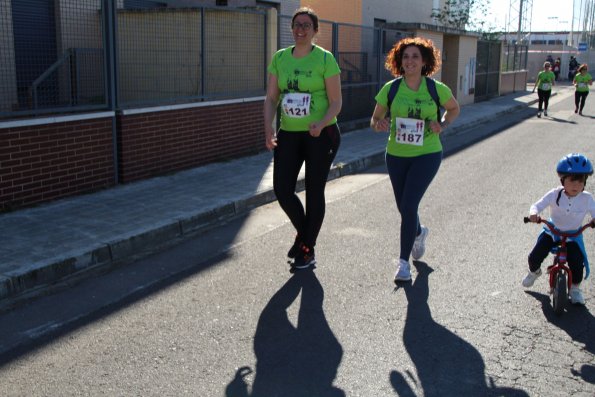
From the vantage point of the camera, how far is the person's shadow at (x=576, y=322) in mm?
4297

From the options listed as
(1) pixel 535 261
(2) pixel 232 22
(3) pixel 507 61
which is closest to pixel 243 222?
(1) pixel 535 261

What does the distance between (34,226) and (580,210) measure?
16.5ft

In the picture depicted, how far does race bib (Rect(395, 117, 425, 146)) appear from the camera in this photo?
539 cm

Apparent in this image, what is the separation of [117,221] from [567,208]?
4.37 meters

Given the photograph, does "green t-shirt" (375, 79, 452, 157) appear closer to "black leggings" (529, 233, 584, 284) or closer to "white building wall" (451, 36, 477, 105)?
"black leggings" (529, 233, 584, 284)

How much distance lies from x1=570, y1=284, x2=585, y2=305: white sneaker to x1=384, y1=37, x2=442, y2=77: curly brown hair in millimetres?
1954

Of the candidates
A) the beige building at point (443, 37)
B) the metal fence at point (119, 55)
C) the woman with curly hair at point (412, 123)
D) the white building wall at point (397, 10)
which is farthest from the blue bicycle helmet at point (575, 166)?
the white building wall at point (397, 10)

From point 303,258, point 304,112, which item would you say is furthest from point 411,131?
point 303,258

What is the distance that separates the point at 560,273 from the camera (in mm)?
4809

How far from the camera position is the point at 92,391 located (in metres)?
3.75

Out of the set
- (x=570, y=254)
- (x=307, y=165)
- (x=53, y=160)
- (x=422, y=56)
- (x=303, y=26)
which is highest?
(x=303, y=26)

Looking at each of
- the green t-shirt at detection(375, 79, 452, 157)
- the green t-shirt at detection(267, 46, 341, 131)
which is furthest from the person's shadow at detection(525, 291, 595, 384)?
the green t-shirt at detection(267, 46, 341, 131)

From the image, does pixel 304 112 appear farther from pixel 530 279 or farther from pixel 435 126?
pixel 530 279

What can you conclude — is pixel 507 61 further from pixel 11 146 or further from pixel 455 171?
pixel 11 146
